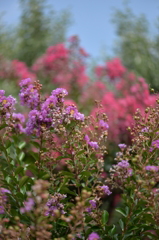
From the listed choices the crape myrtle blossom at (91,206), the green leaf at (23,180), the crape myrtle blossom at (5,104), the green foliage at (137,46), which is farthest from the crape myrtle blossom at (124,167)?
the green foliage at (137,46)

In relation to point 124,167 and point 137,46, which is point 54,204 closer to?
point 124,167

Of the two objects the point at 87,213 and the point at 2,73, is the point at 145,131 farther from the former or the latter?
the point at 2,73

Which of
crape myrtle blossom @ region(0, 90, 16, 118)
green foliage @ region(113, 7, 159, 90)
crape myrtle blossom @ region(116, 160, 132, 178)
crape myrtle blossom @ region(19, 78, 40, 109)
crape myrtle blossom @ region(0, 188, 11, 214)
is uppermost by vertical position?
green foliage @ region(113, 7, 159, 90)

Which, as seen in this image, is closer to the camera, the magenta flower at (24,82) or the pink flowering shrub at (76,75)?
the magenta flower at (24,82)

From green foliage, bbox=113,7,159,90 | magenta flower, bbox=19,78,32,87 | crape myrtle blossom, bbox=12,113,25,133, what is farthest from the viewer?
green foliage, bbox=113,7,159,90

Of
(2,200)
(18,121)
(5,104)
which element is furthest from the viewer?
(18,121)

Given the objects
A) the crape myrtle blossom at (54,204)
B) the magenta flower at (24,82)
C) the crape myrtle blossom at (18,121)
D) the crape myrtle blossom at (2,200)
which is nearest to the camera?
the crape myrtle blossom at (2,200)

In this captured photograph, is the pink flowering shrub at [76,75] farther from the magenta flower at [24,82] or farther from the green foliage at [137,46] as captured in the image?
the magenta flower at [24,82]

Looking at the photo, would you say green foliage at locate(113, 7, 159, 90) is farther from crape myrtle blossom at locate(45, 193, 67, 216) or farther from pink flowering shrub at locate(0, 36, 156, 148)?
crape myrtle blossom at locate(45, 193, 67, 216)

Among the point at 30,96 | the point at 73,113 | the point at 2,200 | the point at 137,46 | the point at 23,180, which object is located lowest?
the point at 2,200

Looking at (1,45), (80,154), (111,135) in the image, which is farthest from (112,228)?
(1,45)

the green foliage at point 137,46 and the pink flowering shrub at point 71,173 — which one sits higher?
the green foliage at point 137,46

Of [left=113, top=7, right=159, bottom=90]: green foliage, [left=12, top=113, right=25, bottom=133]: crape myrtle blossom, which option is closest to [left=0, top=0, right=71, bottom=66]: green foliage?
[left=113, top=7, right=159, bottom=90]: green foliage

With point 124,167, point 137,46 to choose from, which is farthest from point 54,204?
point 137,46
